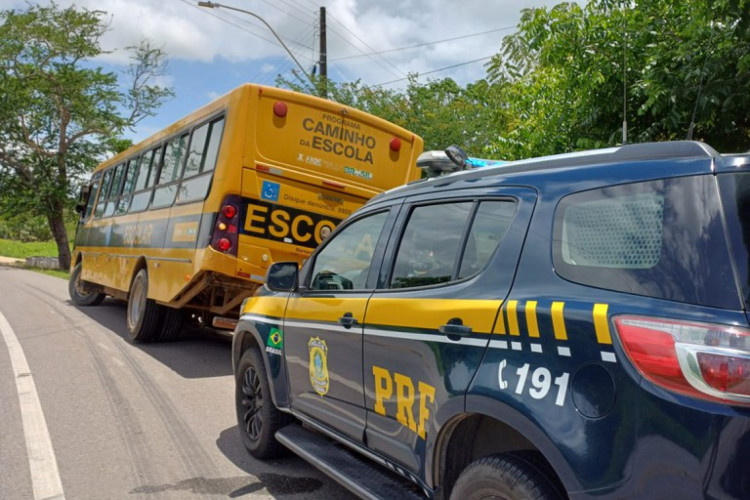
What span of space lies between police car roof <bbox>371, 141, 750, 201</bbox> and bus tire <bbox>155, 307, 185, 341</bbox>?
7.46m

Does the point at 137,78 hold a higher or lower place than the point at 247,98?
higher

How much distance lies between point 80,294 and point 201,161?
8.51m

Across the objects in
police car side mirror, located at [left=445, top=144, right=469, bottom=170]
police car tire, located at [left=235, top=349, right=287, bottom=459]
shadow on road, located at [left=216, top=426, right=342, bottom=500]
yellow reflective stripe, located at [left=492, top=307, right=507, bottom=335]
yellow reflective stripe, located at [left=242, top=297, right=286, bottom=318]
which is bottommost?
shadow on road, located at [left=216, top=426, right=342, bottom=500]

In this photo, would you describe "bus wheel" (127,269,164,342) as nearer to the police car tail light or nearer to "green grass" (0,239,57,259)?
the police car tail light

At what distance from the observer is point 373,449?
3.22 m

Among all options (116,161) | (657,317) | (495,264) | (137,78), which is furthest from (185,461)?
(137,78)

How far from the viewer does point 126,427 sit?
5438 mm

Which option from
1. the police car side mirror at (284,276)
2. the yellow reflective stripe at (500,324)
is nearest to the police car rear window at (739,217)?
the yellow reflective stripe at (500,324)

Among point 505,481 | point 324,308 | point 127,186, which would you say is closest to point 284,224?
point 324,308

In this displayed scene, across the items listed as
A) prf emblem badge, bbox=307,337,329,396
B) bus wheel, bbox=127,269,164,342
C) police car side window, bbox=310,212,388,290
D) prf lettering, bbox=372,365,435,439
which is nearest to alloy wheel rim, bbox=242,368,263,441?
prf emblem badge, bbox=307,337,329,396

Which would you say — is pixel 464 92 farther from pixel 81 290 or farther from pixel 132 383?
pixel 132 383

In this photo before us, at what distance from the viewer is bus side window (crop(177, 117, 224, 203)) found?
7.66 meters

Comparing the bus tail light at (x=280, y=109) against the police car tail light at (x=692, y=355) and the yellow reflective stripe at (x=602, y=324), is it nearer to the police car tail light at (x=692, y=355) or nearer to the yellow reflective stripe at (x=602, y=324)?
the yellow reflective stripe at (x=602, y=324)

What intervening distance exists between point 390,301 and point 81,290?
13.4 meters
